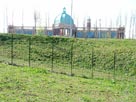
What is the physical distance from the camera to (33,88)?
12570 millimetres

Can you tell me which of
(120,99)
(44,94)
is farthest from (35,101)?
(120,99)

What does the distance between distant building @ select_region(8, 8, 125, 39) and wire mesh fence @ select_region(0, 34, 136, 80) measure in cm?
1726

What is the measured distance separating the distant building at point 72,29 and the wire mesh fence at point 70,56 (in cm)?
1726

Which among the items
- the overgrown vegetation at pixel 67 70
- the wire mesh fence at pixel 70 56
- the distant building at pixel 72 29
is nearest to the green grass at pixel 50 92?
the overgrown vegetation at pixel 67 70

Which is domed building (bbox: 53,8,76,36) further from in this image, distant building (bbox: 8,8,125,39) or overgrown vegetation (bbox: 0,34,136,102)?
overgrown vegetation (bbox: 0,34,136,102)

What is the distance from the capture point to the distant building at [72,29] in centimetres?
5228

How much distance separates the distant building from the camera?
5228 cm

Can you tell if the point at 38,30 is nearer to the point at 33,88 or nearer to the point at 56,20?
the point at 56,20

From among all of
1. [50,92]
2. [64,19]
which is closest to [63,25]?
[64,19]

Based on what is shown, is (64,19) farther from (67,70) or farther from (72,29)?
(67,70)

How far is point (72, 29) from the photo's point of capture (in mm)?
51812

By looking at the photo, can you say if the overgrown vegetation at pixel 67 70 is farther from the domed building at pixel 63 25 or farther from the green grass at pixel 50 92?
the domed building at pixel 63 25

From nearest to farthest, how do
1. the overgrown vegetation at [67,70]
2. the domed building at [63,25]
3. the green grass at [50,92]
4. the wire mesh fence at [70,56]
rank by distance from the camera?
the green grass at [50,92] < the overgrown vegetation at [67,70] < the wire mesh fence at [70,56] < the domed building at [63,25]

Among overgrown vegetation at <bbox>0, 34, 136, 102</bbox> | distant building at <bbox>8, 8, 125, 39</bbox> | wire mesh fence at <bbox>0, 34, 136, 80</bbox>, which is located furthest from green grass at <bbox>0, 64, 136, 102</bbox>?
distant building at <bbox>8, 8, 125, 39</bbox>
